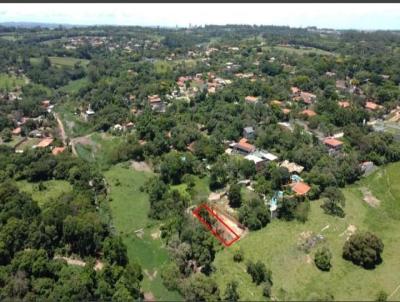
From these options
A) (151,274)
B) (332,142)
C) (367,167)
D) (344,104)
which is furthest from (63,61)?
(151,274)

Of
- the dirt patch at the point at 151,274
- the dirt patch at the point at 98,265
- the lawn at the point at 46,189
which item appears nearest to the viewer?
the dirt patch at the point at 151,274

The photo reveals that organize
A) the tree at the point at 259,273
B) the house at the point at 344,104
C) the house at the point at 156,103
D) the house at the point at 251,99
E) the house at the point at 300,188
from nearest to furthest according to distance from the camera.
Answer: the tree at the point at 259,273, the house at the point at 300,188, the house at the point at 344,104, the house at the point at 251,99, the house at the point at 156,103

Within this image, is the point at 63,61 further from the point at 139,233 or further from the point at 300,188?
the point at 300,188

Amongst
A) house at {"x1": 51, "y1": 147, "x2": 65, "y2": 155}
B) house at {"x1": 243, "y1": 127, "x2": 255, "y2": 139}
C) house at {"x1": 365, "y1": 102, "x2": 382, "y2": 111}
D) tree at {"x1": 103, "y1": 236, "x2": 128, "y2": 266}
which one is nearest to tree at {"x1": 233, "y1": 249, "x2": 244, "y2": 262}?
tree at {"x1": 103, "y1": 236, "x2": 128, "y2": 266}

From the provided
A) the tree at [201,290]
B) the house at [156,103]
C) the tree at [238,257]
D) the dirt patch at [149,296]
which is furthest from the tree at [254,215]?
the house at [156,103]

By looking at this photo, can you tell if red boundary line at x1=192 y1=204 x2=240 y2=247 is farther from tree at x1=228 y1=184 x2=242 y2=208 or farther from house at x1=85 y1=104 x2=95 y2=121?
house at x1=85 y1=104 x2=95 y2=121

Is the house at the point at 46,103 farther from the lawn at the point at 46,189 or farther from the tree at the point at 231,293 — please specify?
the tree at the point at 231,293

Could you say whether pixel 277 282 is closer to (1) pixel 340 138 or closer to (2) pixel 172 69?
(1) pixel 340 138
